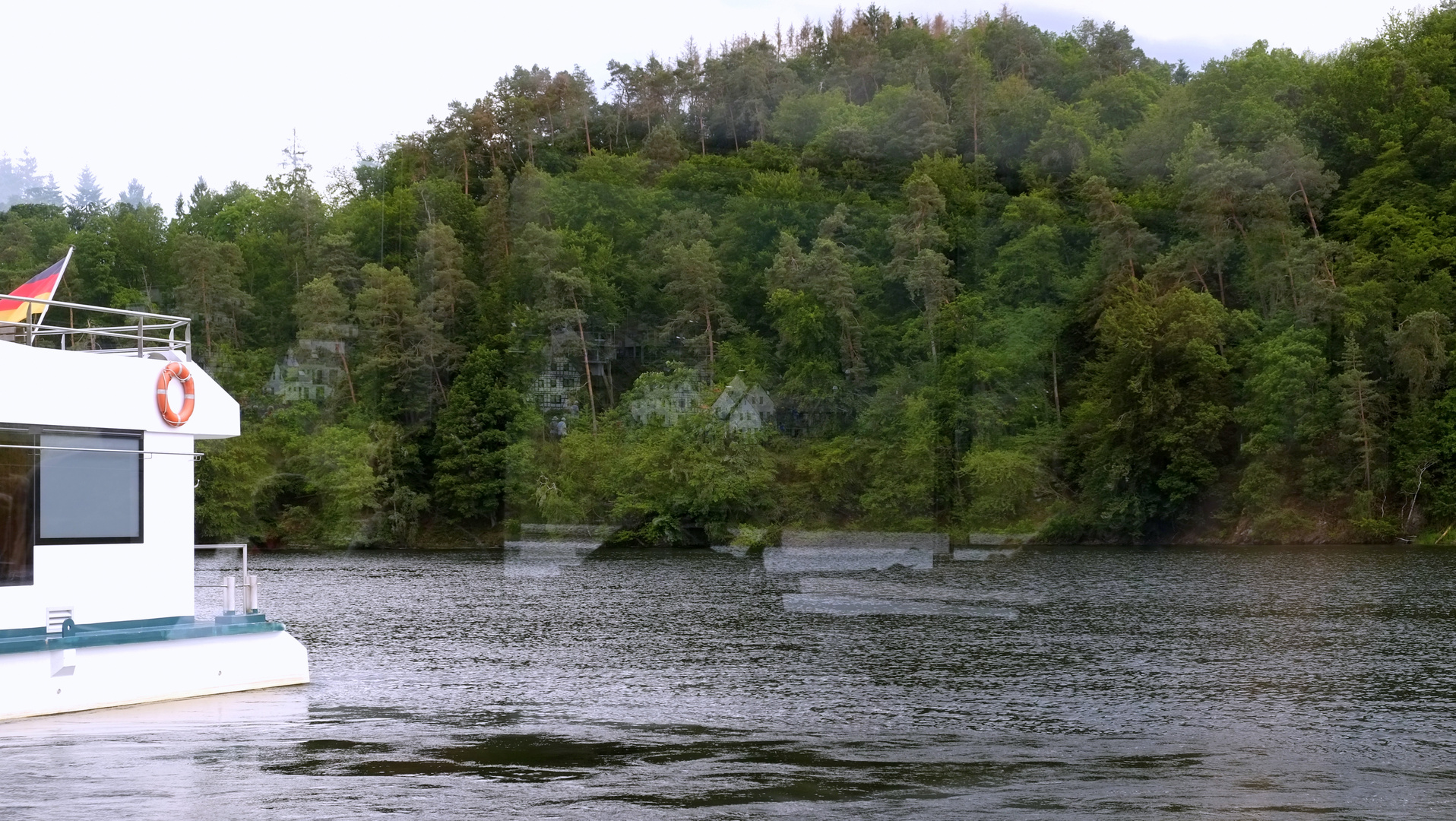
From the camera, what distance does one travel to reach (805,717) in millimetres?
→ 20969

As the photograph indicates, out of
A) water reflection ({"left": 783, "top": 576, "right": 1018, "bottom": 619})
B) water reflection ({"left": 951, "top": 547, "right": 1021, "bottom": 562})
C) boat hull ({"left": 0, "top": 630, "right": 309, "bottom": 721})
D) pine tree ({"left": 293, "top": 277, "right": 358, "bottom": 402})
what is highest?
pine tree ({"left": 293, "top": 277, "right": 358, "bottom": 402})

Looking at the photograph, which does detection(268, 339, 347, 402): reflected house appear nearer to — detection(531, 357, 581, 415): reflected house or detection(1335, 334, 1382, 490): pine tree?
detection(531, 357, 581, 415): reflected house

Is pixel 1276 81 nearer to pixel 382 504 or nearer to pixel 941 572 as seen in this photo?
pixel 941 572

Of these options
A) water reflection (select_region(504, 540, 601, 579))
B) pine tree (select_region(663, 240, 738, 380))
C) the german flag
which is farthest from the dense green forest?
the german flag

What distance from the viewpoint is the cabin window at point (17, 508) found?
625 inches

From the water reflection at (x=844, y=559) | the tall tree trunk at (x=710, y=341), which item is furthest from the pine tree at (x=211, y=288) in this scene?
the water reflection at (x=844, y=559)

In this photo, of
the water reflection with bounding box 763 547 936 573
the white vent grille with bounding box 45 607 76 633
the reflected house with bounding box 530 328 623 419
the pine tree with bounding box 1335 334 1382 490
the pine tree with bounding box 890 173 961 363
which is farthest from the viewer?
the pine tree with bounding box 890 173 961 363

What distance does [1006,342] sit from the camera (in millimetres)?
90688

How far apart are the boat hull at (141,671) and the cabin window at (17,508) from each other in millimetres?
916

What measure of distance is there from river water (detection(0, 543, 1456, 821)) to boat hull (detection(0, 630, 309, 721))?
8.2 inches

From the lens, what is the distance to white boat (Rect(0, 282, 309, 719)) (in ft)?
52.1

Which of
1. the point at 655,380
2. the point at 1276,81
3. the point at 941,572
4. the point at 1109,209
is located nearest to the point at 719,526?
the point at 655,380

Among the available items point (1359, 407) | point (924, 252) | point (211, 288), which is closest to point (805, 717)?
point (1359, 407)

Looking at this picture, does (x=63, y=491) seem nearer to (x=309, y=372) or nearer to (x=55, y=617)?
(x=55, y=617)
